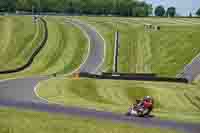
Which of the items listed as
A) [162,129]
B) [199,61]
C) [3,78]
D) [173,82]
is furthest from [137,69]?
[162,129]

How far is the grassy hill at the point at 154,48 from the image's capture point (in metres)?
91.2

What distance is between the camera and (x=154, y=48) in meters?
105

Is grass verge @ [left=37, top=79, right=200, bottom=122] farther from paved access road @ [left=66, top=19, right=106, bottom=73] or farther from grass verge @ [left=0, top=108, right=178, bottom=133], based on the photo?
paved access road @ [left=66, top=19, right=106, bottom=73]

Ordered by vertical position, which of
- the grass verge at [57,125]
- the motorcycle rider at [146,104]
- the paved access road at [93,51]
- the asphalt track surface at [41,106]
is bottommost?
the paved access road at [93,51]

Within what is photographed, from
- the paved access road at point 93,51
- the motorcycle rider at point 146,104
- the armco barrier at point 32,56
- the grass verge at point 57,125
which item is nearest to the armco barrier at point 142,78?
the armco barrier at point 32,56

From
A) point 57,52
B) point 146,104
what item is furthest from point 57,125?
point 57,52

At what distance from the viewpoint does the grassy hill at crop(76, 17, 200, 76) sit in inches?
3590

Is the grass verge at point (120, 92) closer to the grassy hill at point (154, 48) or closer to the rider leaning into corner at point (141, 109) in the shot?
the rider leaning into corner at point (141, 109)

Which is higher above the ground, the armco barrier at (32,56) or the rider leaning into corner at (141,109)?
the rider leaning into corner at (141,109)

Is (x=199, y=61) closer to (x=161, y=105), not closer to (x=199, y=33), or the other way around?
(x=199, y=33)

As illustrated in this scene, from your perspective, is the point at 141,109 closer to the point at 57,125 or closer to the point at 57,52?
the point at 57,125

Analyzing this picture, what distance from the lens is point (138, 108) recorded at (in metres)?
35.1

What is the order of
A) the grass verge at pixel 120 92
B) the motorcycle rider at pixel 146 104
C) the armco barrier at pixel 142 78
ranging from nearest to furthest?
the motorcycle rider at pixel 146 104
the grass verge at pixel 120 92
the armco barrier at pixel 142 78

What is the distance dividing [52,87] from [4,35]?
58.1 metres
